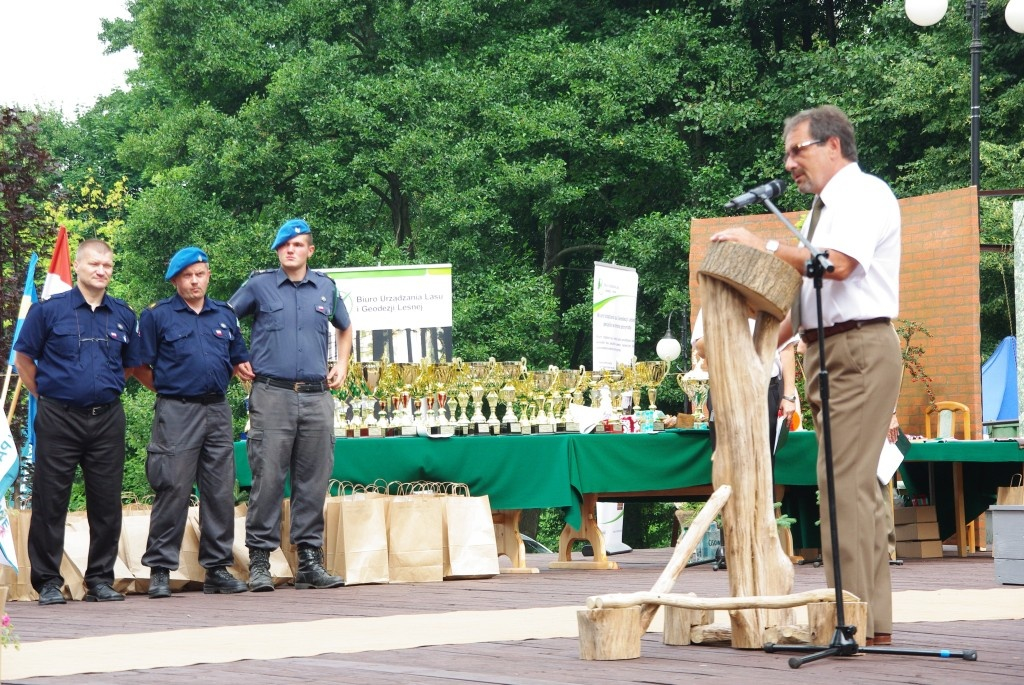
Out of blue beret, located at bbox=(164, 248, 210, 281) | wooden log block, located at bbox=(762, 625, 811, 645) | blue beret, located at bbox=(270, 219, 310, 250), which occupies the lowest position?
wooden log block, located at bbox=(762, 625, 811, 645)

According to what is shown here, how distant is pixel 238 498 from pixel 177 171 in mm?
5378

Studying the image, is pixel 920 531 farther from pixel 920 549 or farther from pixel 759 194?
pixel 759 194

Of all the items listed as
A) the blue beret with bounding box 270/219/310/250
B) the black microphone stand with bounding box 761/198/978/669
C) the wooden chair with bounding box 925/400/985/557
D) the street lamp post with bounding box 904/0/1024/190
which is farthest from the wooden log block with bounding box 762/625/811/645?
the street lamp post with bounding box 904/0/1024/190

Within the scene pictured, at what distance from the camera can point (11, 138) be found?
1481 cm

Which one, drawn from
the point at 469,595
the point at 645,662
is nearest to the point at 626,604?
the point at 645,662

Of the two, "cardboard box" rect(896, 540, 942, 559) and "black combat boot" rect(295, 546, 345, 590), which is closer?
"black combat boot" rect(295, 546, 345, 590)

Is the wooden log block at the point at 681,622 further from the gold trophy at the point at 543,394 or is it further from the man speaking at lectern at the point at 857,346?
the gold trophy at the point at 543,394

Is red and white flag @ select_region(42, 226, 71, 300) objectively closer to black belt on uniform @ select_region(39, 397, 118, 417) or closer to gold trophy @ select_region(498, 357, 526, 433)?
black belt on uniform @ select_region(39, 397, 118, 417)

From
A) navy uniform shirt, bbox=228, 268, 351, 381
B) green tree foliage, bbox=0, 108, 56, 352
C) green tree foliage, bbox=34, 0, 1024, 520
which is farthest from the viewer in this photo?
green tree foliage, bbox=34, 0, 1024, 520

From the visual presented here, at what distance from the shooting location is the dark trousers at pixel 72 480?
6.91 m

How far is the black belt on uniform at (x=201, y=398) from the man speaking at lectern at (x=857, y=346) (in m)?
3.76

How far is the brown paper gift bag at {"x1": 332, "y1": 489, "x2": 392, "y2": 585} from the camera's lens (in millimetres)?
7719

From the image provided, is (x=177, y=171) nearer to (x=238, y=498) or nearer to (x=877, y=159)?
(x=238, y=498)

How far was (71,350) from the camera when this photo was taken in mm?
6934
